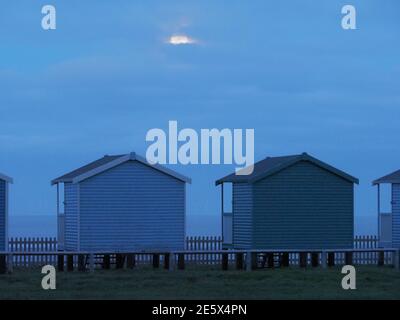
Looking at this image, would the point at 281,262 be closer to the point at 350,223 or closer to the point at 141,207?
the point at 350,223

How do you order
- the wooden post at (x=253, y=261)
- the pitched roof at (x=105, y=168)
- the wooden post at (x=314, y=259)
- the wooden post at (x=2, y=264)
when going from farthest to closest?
the wooden post at (x=314, y=259)
the wooden post at (x=253, y=261)
the pitched roof at (x=105, y=168)
the wooden post at (x=2, y=264)

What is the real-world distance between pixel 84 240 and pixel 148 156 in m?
3.32

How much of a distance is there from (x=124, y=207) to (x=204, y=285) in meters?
7.22

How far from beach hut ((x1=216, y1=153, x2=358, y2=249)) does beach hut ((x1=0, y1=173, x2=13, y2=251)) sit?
7357 mm

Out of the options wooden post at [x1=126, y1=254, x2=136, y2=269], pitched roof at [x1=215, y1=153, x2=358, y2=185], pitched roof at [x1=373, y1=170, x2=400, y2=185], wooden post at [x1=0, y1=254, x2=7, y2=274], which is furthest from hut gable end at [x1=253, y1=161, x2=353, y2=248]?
wooden post at [x1=0, y1=254, x2=7, y2=274]

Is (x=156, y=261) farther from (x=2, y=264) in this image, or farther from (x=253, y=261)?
(x=2, y=264)

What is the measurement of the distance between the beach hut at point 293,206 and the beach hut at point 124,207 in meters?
1.96

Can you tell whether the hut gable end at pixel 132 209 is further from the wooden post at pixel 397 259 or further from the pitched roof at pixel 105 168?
the wooden post at pixel 397 259

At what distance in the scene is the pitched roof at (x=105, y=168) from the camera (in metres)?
35.7

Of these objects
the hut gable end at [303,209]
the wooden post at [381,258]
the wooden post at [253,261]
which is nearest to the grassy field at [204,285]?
the wooden post at [253,261]

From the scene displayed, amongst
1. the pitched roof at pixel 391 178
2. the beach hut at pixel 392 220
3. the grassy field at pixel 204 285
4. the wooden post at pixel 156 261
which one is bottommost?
the grassy field at pixel 204 285

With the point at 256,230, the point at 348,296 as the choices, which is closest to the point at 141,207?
the point at 256,230

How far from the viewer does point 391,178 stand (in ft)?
133

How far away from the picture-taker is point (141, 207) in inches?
1430
